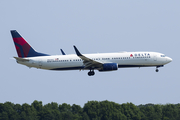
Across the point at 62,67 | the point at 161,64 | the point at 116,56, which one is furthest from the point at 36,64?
the point at 161,64

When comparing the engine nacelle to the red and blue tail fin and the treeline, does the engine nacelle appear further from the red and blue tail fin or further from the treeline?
the treeline

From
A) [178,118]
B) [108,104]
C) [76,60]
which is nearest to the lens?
[76,60]

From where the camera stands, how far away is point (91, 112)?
115m

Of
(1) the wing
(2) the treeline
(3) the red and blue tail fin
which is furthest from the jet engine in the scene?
(2) the treeline

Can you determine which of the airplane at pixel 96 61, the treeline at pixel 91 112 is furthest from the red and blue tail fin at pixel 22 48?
the treeline at pixel 91 112

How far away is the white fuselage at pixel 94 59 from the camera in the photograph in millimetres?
87188

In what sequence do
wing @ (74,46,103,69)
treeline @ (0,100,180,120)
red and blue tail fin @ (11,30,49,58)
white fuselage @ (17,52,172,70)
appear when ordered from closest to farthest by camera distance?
wing @ (74,46,103,69) < white fuselage @ (17,52,172,70) < red and blue tail fin @ (11,30,49,58) < treeline @ (0,100,180,120)

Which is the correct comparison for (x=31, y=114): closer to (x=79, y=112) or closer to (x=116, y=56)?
(x=79, y=112)

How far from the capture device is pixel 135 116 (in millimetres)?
113125

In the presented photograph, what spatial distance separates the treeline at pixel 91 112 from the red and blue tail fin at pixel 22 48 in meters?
21.2

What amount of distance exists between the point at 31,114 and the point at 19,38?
92.2 ft

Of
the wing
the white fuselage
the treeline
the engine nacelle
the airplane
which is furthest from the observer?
the treeline

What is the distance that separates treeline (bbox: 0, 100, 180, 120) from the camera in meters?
109

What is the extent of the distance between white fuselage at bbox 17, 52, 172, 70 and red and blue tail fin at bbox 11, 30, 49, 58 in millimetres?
1605
